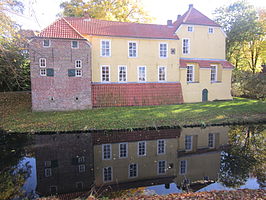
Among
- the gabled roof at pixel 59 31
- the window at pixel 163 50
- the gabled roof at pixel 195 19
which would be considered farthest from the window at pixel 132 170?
the gabled roof at pixel 195 19

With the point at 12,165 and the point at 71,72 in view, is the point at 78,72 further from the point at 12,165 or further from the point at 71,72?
the point at 12,165

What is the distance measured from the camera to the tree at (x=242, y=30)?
23.2 metres

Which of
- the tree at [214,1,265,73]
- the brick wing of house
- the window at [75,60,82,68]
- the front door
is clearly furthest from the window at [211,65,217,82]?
the window at [75,60,82,68]

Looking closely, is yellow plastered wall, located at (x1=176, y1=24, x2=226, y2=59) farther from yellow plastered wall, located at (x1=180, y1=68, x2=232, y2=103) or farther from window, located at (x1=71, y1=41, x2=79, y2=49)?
window, located at (x1=71, y1=41, x2=79, y2=49)

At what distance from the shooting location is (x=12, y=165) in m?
7.05

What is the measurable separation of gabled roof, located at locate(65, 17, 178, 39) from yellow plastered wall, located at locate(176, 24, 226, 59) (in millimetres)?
1256

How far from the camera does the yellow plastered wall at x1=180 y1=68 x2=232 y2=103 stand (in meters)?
18.2

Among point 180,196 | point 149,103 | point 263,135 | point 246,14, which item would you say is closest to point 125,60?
point 149,103

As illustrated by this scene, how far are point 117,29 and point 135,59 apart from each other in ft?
10.2

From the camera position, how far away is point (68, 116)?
12695mm

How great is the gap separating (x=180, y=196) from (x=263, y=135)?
26.6 ft

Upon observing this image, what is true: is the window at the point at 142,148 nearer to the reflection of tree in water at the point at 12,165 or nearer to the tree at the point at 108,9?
the reflection of tree in water at the point at 12,165

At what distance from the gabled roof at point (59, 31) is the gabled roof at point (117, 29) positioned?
143 centimetres

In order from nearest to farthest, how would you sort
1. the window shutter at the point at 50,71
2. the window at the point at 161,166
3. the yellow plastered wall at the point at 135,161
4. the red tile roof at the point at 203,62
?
the yellow plastered wall at the point at 135,161 < the window at the point at 161,166 < the window shutter at the point at 50,71 < the red tile roof at the point at 203,62
